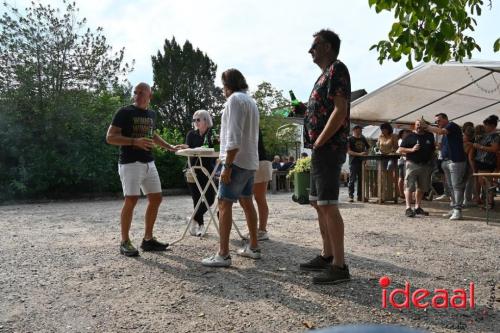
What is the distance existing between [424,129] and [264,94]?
2609 cm

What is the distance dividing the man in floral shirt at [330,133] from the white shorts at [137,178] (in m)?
1.93

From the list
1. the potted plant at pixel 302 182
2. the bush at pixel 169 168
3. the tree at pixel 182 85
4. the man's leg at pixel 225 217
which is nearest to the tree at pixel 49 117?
the bush at pixel 169 168

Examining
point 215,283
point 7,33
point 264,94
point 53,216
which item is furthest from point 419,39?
point 264,94

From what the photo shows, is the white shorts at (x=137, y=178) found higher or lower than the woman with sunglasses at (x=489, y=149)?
lower

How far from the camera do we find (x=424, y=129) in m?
8.14

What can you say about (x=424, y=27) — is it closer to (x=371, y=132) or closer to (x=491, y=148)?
(x=491, y=148)

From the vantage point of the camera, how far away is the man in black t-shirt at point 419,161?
8.06 metres

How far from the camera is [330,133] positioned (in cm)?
361

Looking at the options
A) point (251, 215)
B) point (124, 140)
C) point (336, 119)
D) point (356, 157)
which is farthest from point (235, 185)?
point (356, 157)

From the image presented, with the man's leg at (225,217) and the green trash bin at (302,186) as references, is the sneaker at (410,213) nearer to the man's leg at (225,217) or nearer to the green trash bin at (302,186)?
the green trash bin at (302,186)

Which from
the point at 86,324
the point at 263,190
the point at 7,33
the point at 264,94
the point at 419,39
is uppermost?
the point at 264,94

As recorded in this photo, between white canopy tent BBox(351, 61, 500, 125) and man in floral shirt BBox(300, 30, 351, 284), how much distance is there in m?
5.29

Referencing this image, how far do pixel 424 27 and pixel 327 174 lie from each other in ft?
4.44

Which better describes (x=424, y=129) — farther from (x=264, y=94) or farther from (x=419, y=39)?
(x=264, y=94)
